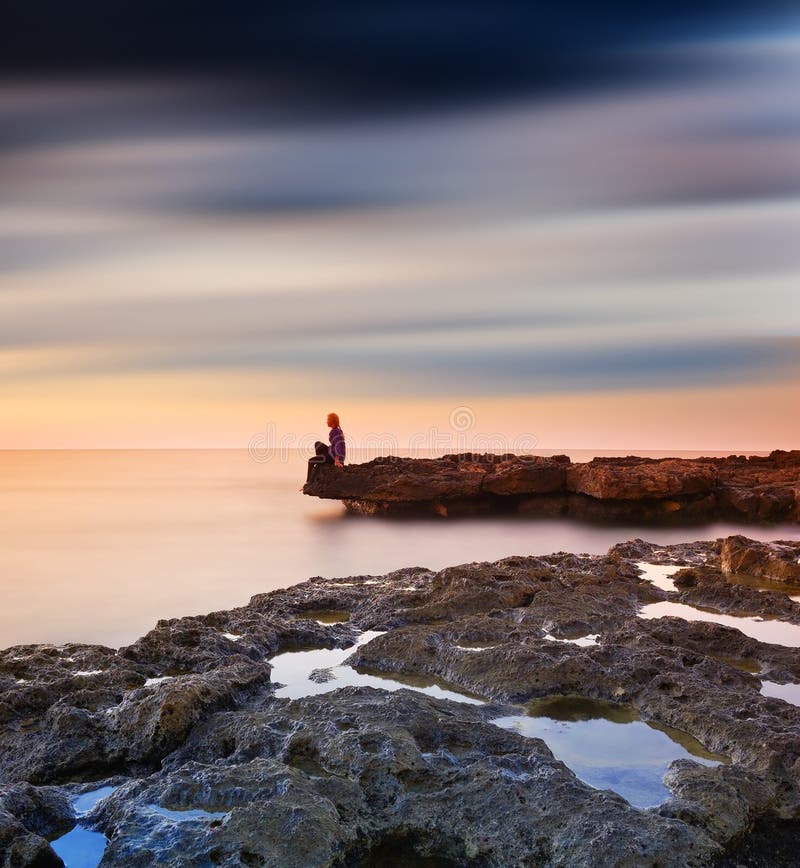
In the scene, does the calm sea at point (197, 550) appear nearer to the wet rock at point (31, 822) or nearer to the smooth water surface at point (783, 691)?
the wet rock at point (31, 822)

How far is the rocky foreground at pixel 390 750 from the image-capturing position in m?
2.76

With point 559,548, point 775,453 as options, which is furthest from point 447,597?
point 775,453

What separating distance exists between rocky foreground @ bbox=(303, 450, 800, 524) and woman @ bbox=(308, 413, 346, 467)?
0.40 meters

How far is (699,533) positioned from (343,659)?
9.49 metres

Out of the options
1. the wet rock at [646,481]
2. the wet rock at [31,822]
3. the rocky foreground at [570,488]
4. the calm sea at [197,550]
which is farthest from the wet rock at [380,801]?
the rocky foreground at [570,488]

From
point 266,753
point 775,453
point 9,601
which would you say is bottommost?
point 9,601

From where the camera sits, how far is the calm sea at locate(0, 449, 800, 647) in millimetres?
8141

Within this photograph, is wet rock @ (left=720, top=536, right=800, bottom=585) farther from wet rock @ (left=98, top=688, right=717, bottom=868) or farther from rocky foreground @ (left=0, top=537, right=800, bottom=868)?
wet rock @ (left=98, top=688, right=717, bottom=868)

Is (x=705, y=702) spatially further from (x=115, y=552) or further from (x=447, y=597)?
(x=115, y=552)

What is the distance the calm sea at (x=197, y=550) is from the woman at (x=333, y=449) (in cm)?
116

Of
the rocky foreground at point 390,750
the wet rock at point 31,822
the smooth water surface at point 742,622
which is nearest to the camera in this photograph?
the wet rock at point 31,822

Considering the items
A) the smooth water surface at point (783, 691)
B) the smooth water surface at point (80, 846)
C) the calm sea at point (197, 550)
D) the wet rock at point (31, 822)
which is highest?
the smooth water surface at point (783, 691)

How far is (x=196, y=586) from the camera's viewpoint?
9352 millimetres

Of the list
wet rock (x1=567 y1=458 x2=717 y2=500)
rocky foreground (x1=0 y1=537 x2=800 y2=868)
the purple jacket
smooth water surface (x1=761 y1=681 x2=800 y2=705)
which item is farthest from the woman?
smooth water surface (x1=761 y1=681 x2=800 y2=705)
